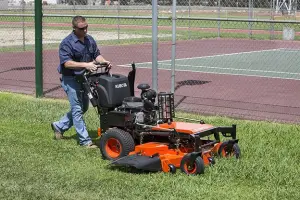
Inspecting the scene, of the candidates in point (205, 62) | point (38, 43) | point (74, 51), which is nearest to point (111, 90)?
point (74, 51)

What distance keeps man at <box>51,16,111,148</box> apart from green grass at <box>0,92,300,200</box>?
0.34m

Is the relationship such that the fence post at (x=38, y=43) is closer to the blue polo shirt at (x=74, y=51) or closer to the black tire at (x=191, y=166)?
the blue polo shirt at (x=74, y=51)

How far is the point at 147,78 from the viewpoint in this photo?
611 inches

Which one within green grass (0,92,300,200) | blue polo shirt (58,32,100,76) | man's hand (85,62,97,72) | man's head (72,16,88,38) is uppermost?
man's head (72,16,88,38)

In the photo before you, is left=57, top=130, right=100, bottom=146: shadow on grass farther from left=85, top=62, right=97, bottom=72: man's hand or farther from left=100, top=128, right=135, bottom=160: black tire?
left=85, top=62, right=97, bottom=72: man's hand

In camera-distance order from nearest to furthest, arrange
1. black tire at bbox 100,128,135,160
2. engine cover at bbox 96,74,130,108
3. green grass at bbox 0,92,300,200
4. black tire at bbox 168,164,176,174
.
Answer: green grass at bbox 0,92,300,200 < black tire at bbox 168,164,176,174 < black tire at bbox 100,128,135,160 < engine cover at bbox 96,74,130,108

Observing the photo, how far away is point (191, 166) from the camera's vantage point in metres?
7.02

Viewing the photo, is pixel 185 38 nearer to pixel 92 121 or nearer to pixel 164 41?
pixel 164 41

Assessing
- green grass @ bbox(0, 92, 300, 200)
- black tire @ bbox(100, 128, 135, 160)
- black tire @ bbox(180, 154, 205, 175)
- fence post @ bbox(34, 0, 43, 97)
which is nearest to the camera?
green grass @ bbox(0, 92, 300, 200)

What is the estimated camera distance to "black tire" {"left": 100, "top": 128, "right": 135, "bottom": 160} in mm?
7562

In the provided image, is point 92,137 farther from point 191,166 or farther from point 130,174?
point 191,166

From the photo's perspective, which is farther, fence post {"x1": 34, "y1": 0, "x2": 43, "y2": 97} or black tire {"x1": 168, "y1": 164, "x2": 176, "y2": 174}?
fence post {"x1": 34, "y1": 0, "x2": 43, "y2": 97}

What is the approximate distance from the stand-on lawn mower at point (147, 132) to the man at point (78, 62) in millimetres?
352

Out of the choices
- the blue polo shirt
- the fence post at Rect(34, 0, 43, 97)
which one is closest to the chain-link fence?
the fence post at Rect(34, 0, 43, 97)
